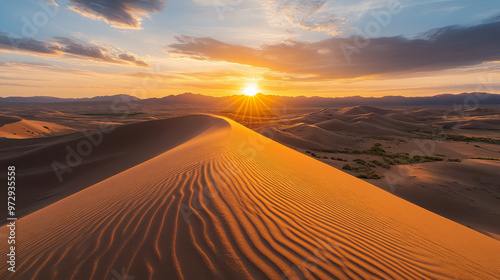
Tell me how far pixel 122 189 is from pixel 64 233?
169cm

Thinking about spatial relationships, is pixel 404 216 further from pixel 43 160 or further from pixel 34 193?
pixel 43 160

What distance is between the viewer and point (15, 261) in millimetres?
2625

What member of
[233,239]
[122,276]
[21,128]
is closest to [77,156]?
[122,276]

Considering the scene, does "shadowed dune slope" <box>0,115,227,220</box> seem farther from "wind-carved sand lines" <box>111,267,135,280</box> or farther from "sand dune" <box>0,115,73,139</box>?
"wind-carved sand lines" <box>111,267,135,280</box>

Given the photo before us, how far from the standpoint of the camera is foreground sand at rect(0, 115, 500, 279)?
2.18m

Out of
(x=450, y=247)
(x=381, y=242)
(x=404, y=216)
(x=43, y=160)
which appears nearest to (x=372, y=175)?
(x=404, y=216)

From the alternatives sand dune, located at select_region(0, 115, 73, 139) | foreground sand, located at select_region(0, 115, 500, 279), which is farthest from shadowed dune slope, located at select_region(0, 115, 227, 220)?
sand dune, located at select_region(0, 115, 73, 139)

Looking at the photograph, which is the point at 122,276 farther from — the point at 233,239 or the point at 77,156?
the point at 77,156

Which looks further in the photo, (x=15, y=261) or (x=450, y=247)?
(x=450, y=247)

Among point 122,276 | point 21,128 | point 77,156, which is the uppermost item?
point 122,276

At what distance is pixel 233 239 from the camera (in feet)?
8.26

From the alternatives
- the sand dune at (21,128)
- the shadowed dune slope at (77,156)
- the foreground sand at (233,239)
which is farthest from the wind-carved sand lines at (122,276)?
the sand dune at (21,128)

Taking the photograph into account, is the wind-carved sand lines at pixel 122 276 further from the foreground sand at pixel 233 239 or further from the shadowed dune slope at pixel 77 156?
the shadowed dune slope at pixel 77 156

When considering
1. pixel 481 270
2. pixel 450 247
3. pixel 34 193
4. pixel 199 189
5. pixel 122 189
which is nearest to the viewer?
pixel 481 270
